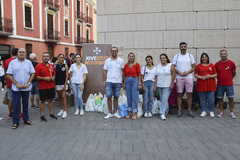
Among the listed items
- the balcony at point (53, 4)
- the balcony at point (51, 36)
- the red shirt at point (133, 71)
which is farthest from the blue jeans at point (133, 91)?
the balcony at point (53, 4)

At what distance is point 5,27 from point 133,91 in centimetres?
1697

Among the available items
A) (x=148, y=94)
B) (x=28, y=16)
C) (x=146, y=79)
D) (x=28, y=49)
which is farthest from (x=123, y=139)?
(x=28, y=16)

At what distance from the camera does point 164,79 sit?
19.1ft

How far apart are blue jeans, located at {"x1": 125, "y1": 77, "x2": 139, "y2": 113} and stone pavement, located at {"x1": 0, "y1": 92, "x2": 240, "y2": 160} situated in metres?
0.46

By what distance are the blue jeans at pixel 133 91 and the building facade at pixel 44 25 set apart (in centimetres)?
1618

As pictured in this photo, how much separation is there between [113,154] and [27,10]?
2154cm

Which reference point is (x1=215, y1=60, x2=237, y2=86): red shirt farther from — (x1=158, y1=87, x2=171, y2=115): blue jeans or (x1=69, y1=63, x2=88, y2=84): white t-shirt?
(x1=69, y1=63, x2=88, y2=84): white t-shirt

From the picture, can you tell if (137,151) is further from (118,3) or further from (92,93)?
(118,3)

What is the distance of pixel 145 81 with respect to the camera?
236 inches

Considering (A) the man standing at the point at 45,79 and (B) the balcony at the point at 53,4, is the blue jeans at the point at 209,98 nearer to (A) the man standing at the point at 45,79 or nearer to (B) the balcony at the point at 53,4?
(A) the man standing at the point at 45,79

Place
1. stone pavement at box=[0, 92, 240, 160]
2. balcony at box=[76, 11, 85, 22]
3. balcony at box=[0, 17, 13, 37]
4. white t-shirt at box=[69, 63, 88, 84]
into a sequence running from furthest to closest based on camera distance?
balcony at box=[76, 11, 85, 22] → balcony at box=[0, 17, 13, 37] → white t-shirt at box=[69, 63, 88, 84] → stone pavement at box=[0, 92, 240, 160]

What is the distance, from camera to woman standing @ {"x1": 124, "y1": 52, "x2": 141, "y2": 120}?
578cm

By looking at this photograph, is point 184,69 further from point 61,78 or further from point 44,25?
point 44,25

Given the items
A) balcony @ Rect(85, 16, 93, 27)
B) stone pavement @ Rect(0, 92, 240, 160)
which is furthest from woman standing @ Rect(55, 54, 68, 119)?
balcony @ Rect(85, 16, 93, 27)
